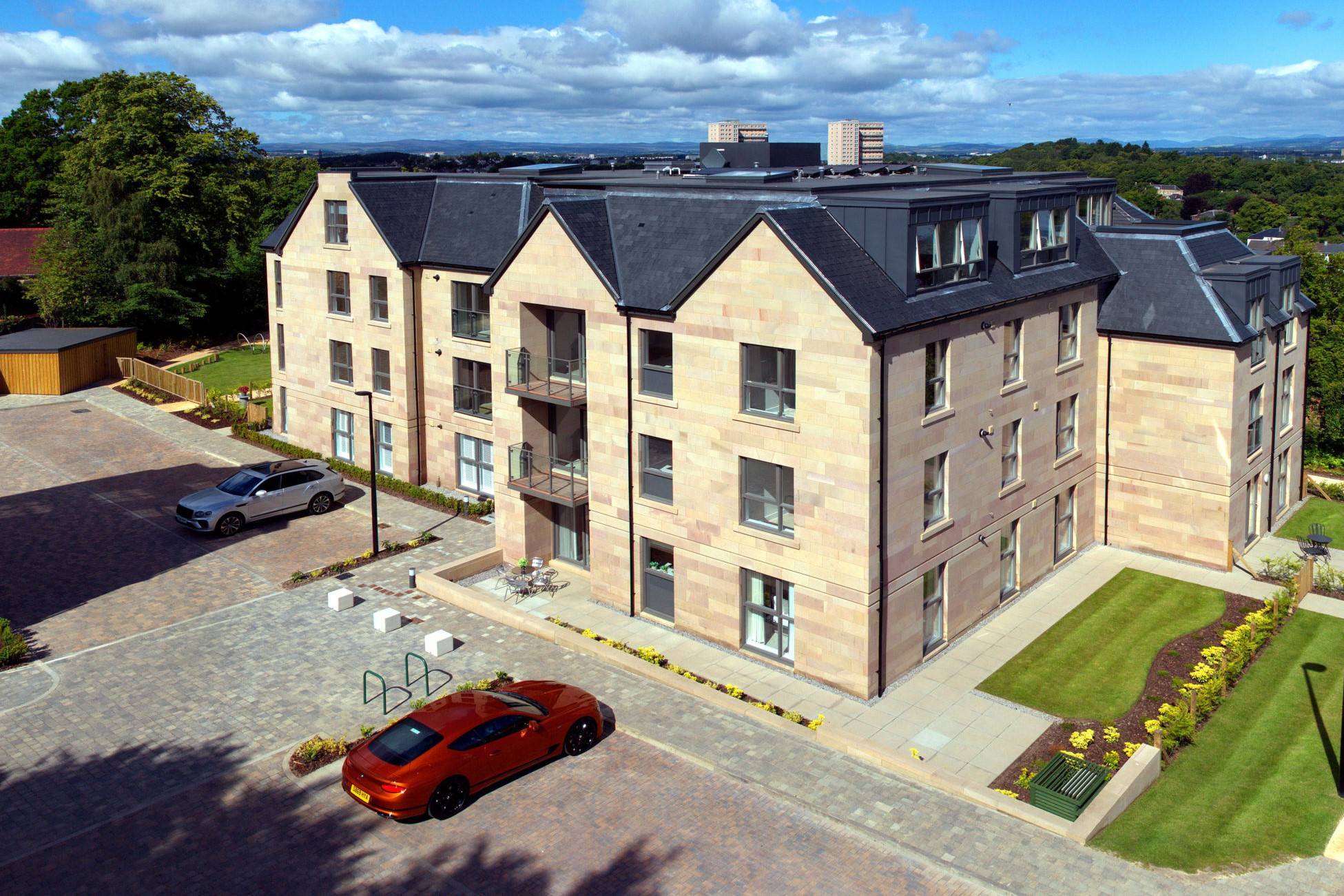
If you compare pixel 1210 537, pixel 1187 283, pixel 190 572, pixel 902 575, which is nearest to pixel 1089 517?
pixel 1210 537

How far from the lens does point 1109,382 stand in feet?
108

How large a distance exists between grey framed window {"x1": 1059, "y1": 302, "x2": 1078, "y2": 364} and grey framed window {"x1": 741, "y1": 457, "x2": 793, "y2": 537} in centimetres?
1060

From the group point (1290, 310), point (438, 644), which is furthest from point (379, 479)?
point (1290, 310)

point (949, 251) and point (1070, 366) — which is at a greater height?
point (949, 251)

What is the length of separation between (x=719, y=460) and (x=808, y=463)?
2.57m

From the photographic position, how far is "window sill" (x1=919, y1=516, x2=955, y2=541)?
25.8 meters

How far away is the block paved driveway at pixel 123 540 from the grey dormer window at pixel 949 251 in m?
16.5

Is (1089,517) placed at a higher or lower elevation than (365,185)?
lower

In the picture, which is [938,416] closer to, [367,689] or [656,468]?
[656,468]

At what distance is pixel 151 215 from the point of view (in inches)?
2520

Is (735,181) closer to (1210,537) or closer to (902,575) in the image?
(902,575)

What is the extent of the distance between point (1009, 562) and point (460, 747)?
1642 centimetres

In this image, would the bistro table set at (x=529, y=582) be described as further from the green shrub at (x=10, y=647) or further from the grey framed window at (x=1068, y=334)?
the grey framed window at (x=1068, y=334)

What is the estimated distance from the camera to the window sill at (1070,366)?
3097 cm
